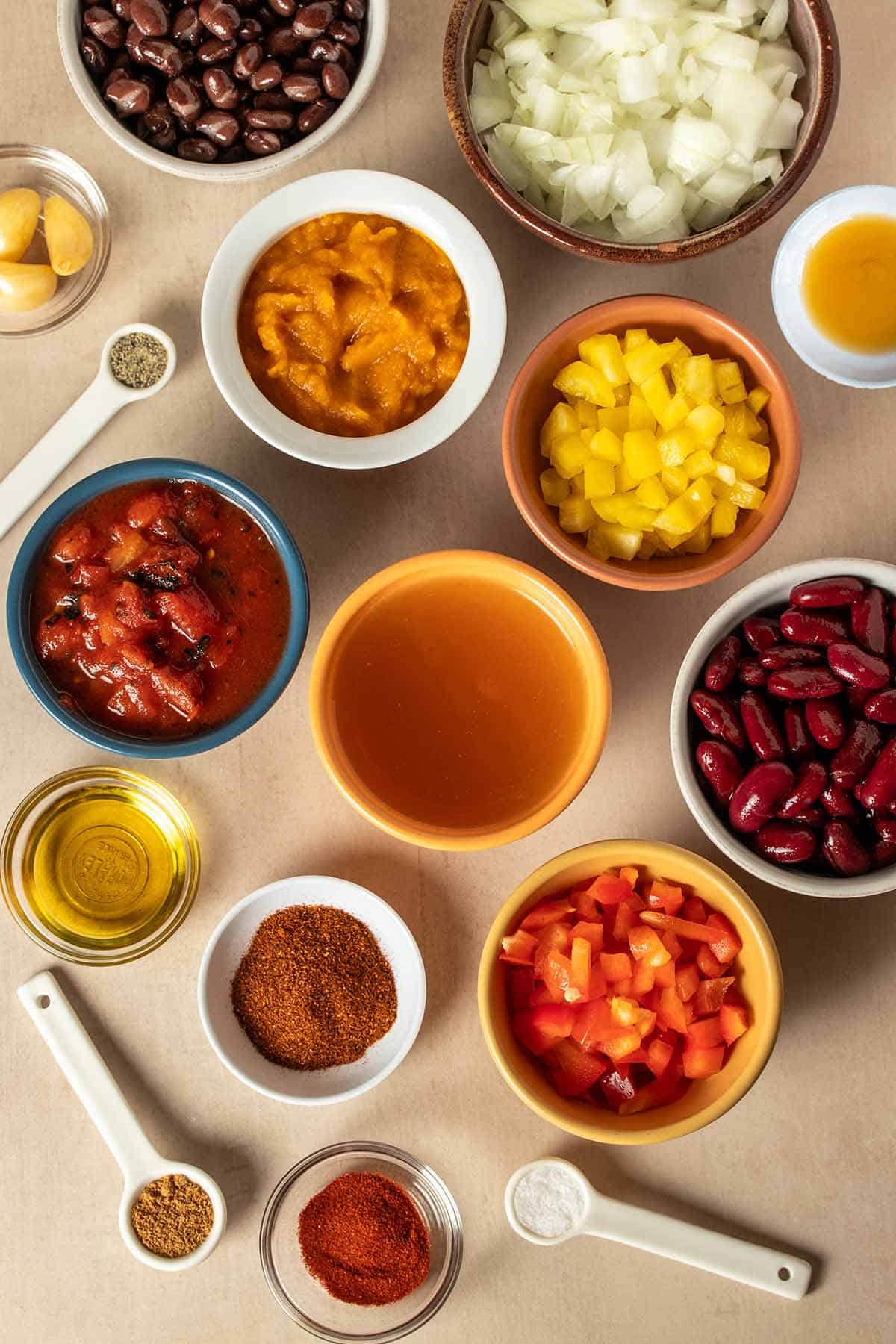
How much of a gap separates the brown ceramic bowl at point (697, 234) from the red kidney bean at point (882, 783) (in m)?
0.83

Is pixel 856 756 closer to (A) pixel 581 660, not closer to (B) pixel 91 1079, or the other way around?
(A) pixel 581 660

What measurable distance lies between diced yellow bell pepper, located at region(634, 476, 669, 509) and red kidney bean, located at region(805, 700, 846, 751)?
1.30 ft

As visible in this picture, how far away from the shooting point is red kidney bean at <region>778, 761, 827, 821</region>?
1.68 m

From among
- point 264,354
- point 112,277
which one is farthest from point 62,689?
point 112,277

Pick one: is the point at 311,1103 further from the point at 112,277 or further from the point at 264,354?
the point at 112,277

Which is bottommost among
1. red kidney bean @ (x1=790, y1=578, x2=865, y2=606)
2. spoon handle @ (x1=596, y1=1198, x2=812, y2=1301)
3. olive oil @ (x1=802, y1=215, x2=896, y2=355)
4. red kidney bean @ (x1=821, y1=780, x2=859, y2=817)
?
spoon handle @ (x1=596, y1=1198, x2=812, y2=1301)

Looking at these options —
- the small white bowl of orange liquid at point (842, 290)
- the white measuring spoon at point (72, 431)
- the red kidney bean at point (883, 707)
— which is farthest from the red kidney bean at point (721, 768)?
the white measuring spoon at point (72, 431)

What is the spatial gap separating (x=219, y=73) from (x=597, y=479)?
0.91 metres

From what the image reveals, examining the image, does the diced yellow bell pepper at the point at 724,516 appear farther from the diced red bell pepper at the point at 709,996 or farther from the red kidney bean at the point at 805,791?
the diced red bell pepper at the point at 709,996

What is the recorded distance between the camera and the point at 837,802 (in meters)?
1.70

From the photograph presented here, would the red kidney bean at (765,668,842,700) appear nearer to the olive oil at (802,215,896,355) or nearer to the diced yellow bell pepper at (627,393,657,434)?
the diced yellow bell pepper at (627,393,657,434)

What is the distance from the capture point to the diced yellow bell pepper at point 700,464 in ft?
5.59

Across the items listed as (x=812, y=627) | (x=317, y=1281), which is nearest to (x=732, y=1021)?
(x=812, y=627)

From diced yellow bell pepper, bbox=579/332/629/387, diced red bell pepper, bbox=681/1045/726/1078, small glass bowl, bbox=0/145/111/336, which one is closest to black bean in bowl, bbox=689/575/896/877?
diced red bell pepper, bbox=681/1045/726/1078
